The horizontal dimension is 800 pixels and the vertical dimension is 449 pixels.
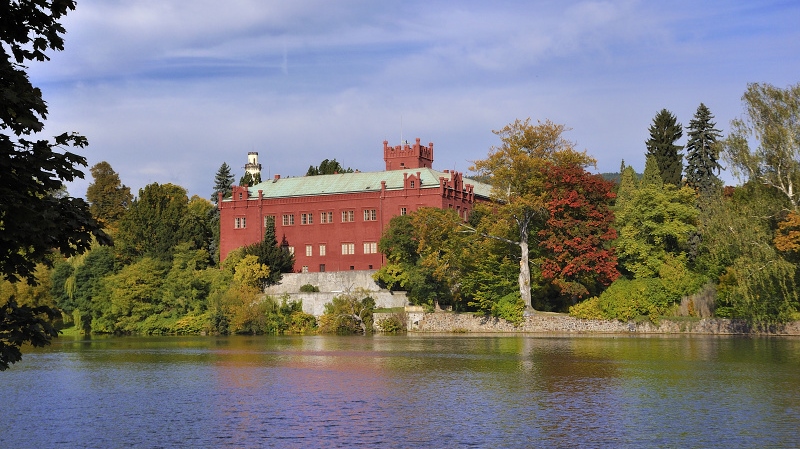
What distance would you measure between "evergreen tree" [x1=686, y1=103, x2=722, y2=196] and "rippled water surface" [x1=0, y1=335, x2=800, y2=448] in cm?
2566

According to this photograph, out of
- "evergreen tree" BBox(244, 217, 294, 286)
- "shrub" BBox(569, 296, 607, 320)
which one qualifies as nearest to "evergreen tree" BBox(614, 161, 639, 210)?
"shrub" BBox(569, 296, 607, 320)

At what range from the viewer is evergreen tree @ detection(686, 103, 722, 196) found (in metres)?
67.8

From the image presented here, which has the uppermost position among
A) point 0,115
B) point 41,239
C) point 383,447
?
point 0,115

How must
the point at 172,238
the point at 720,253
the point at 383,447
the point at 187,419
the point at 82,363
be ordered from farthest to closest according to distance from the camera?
the point at 172,238, the point at 720,253, the point at 82,363, the point at 187,419, the point at 383,447

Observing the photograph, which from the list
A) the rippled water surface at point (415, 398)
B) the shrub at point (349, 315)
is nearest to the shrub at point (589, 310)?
the rippled water surface at point (415, 398)

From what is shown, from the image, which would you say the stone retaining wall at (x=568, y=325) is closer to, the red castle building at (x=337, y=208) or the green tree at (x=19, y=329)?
the red castle building at (x=337, y=208)

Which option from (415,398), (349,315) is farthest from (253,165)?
(415,398)

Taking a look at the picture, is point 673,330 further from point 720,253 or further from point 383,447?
point 383,447

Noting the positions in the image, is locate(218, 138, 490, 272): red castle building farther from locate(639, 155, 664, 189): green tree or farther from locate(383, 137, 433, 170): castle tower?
locate(639, 155, 664, 189): green tree

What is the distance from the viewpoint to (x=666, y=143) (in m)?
69.2

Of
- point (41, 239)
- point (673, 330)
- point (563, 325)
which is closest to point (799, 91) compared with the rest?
point (673, 330)

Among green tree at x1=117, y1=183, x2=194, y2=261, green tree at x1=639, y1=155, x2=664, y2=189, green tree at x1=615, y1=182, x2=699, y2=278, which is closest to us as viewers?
green tree at x1=615, y1=182, x2=699, y2=278

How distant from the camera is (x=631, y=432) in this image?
67.8 ft

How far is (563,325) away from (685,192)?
435 inches
